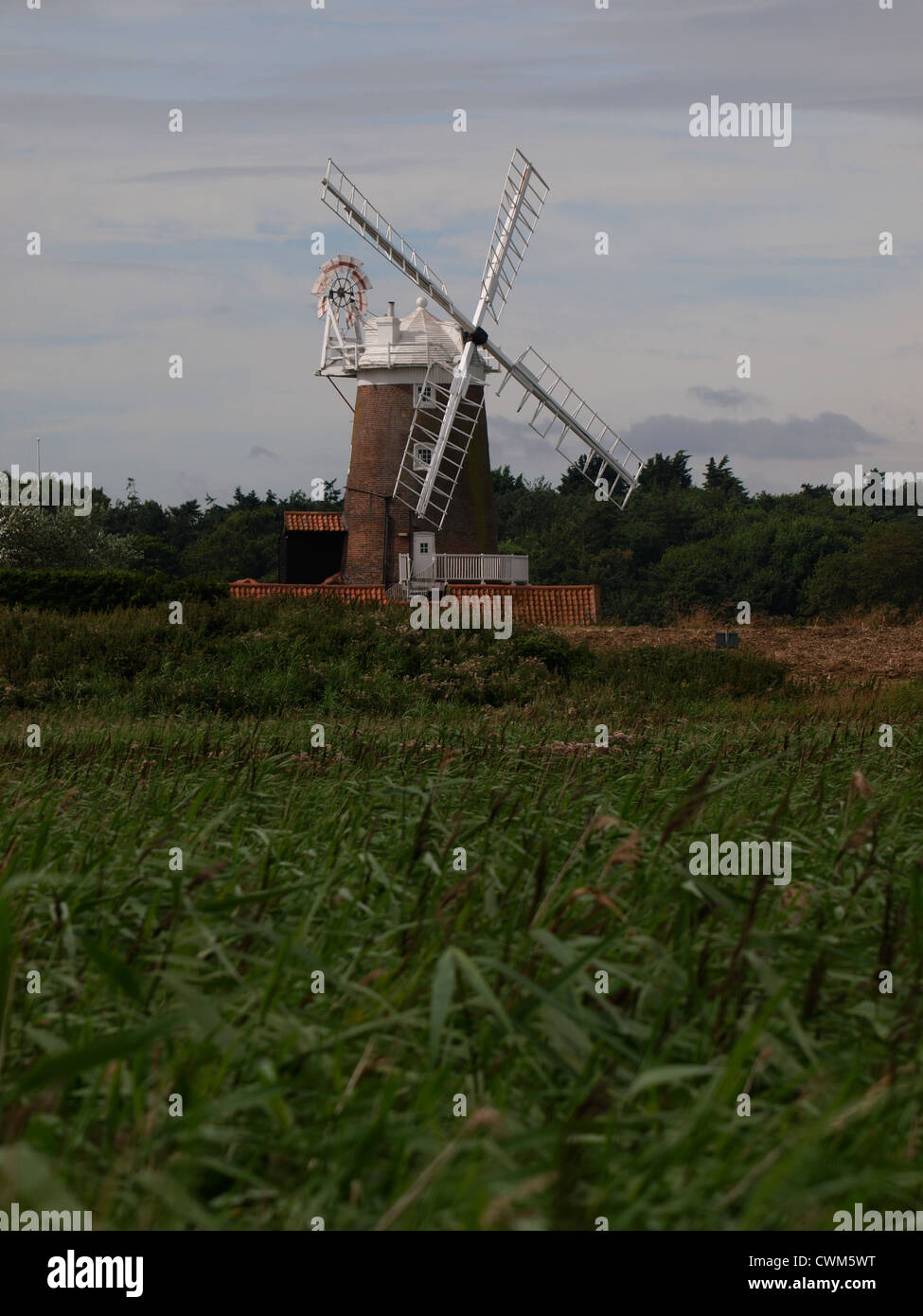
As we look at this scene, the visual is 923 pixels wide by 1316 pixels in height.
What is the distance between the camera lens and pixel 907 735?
1020 centimetres

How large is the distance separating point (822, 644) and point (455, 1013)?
21532 mm

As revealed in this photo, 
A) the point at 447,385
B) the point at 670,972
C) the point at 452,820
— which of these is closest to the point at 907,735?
the point at 452,820

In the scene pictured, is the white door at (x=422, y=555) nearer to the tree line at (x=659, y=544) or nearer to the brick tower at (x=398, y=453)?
the brick tower at (x=398, y=453)

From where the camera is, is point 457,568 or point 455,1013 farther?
point 457,568

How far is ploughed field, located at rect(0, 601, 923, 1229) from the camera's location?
244cm

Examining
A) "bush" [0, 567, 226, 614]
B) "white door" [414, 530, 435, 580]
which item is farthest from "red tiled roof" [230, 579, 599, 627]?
"bush" [0, 567, 226, 614]

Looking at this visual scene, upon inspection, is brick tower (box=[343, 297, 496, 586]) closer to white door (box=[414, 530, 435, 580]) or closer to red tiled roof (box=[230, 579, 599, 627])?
white door (box=[414, 530, 435, 580])

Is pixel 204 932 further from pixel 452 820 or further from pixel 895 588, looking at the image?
pixel 895 588

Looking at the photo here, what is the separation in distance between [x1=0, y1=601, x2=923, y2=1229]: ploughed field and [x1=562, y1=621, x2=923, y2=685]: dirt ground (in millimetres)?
14845

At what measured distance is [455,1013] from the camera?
10.8 ft

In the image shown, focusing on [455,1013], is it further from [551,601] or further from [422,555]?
[422,555]

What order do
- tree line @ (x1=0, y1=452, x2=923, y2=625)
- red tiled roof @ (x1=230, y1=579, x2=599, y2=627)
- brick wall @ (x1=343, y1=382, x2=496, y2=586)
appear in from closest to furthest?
red tiled roof @ (x1=230, y1=579, x2=599, y2=627) → brick wall @ (x1=343, y1=382, x2=496, y2=586) → tree line @ (x1=0, y1=452, x2=923, y2=625)

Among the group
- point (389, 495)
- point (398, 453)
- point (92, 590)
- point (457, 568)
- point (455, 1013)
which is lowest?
point (455, 1013)

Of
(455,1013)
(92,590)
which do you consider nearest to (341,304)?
(92,590)
